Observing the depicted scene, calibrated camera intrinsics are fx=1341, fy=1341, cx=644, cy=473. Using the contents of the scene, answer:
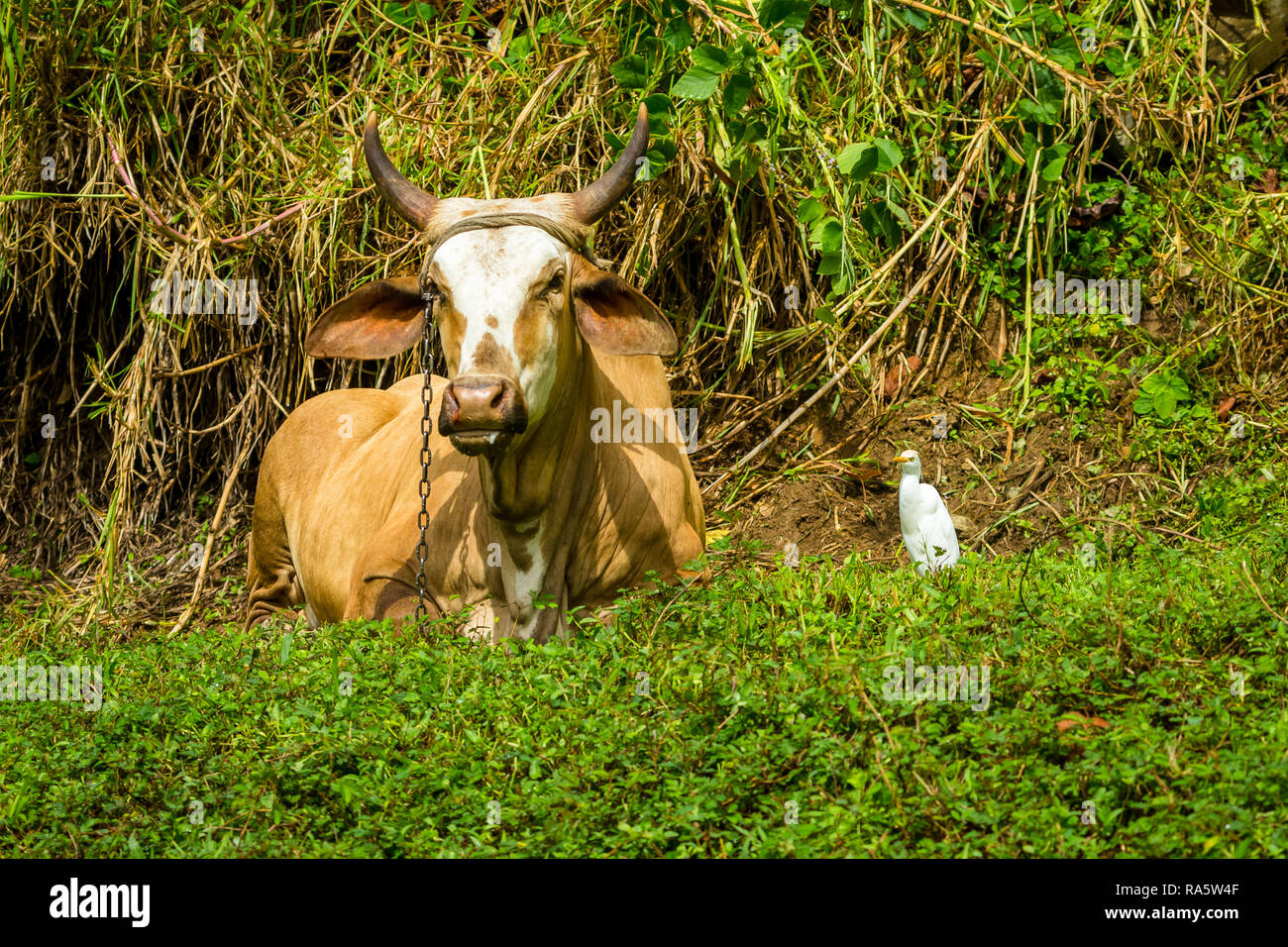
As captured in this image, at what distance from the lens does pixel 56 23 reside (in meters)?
6.39

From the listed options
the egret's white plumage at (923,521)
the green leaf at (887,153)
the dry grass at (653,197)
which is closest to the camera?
the green leaf at (887,153)

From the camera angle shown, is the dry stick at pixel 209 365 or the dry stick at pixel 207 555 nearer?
the dry stick at pixel 207 555

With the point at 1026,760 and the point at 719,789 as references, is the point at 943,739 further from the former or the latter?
the point at 719,789

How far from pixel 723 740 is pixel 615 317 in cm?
165

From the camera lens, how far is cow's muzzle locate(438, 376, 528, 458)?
11.9 feet

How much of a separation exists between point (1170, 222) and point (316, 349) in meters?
4.05

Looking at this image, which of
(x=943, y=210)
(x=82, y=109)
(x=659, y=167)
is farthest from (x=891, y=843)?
(x=82, y=109)

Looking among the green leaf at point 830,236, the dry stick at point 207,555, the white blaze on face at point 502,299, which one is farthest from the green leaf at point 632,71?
the dry stick at point 207,555

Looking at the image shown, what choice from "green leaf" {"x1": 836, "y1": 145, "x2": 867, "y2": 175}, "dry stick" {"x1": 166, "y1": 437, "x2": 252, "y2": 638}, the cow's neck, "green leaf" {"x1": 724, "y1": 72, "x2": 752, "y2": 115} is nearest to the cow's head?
the cow's neck

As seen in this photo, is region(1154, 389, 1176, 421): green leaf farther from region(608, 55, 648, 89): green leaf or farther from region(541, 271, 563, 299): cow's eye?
region(541, 271, 563, 299): cow's eye

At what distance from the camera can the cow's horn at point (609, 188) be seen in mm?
4242

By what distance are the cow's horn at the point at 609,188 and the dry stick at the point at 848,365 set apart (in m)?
1.81

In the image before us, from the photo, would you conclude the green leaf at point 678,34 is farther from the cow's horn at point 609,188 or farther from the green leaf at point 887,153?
the cow's horn at point 609,188

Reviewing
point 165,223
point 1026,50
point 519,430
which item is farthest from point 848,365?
point 165,223
